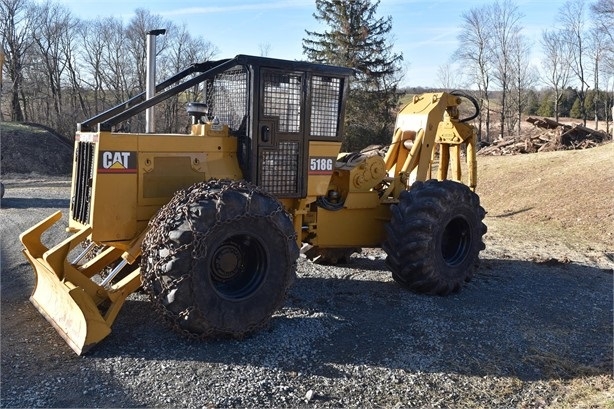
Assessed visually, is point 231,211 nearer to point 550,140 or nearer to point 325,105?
point 325,105

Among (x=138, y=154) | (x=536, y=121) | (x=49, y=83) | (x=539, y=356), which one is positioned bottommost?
(x=539, y=356)

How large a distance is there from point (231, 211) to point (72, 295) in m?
1.44

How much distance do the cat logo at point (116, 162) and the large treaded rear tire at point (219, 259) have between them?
54 cm

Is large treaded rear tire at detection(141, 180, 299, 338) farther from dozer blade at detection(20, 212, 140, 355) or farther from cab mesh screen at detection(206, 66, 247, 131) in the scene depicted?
cab mesh screen at detection(206, 66, 247, 131)

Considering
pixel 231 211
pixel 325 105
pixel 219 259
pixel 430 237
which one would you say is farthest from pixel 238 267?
pixel 430 237

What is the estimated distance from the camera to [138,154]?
5.61 metres

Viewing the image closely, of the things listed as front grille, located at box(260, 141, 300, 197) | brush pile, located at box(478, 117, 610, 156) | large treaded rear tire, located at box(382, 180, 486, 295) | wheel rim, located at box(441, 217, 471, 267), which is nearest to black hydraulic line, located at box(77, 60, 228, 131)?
front grille, located at box(260, 141, 300, 197)

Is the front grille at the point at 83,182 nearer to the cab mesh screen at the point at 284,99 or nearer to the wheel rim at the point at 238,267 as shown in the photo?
the wheel rim at the point at 238,267

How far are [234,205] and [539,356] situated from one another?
297 centimetres

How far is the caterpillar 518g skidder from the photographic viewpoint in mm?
5141

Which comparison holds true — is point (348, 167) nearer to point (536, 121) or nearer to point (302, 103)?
point (302, 103)

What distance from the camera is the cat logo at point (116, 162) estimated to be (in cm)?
544

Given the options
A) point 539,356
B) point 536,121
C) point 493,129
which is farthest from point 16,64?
point 539,356

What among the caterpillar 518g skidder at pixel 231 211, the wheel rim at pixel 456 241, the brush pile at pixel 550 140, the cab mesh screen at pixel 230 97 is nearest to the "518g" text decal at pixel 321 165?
the caterpillar 518g skidder at pixel 231 211
